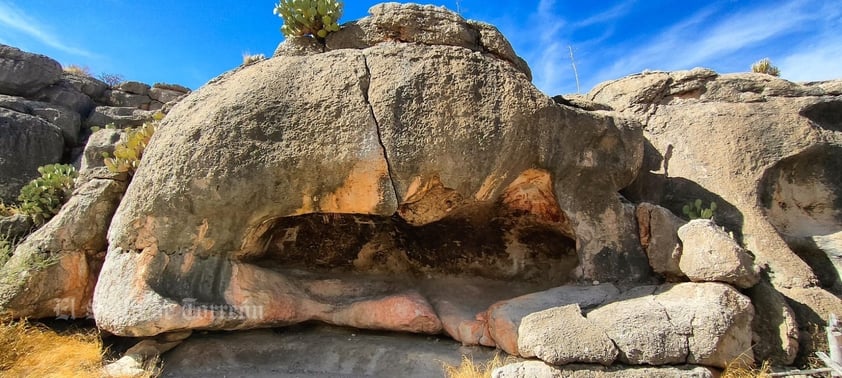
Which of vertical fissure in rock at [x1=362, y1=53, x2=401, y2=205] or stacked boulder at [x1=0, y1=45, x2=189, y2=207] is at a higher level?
stacked boulder at [x1=0, y1=45, x2=189, y2=207]

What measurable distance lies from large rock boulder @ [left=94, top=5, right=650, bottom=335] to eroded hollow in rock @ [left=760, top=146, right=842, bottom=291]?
6.48 ft

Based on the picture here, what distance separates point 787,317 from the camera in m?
3.81

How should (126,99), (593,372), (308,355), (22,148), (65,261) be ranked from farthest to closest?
(126,99)
(22,148)
(308,355)
(65,261)
(593,372)

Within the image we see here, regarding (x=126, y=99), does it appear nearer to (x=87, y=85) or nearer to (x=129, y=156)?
(x=87, y=85)

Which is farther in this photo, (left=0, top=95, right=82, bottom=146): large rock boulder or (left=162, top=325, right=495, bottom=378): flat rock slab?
(left=0, top=95, right=82, bottom=146): large rock boulder

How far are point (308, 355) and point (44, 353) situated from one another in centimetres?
212

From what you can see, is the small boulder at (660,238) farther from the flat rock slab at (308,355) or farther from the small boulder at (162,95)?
the small boulder at (162,95)

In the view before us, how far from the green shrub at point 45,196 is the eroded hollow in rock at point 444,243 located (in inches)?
90.6

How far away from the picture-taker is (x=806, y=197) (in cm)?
557

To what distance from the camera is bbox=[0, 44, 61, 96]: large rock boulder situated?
10148mm

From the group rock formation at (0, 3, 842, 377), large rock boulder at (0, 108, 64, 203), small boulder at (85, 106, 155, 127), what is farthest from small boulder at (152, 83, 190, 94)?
rock formation at (0, 3, 842, 377)

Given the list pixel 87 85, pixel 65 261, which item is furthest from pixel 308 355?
pixel 87 85

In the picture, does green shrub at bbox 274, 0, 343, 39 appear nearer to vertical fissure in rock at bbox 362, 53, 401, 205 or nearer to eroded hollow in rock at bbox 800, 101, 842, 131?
vertical fissure in rock at bbox 362, 53, 401, 205

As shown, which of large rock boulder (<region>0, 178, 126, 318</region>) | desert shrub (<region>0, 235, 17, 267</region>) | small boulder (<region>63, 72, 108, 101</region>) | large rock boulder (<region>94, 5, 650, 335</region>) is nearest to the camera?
large rock boulder (<region>94, 5, 650, 335</region>)
